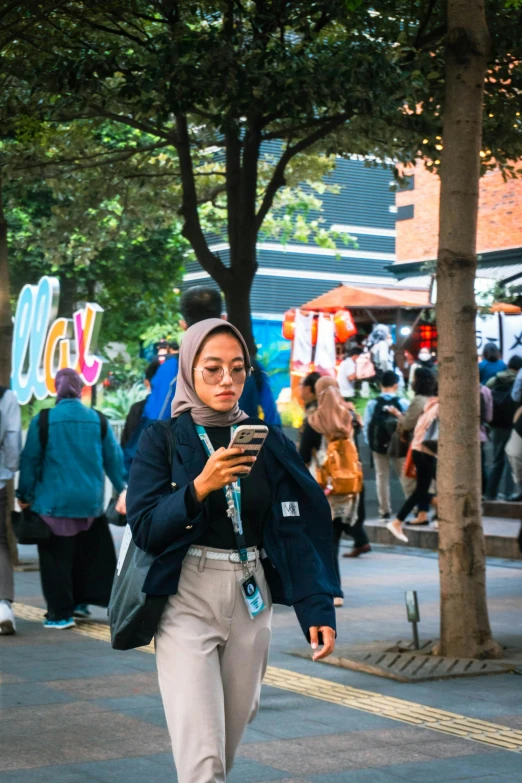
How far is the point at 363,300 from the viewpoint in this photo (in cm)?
2498

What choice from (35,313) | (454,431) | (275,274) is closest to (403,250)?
(275,274)

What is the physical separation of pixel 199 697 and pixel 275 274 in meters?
41.0

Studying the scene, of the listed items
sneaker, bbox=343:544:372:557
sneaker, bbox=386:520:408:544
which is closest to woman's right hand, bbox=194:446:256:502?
sneaker, bbox=343:544:372:557

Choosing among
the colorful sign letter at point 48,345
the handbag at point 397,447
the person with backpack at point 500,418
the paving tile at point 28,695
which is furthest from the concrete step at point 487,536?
the paving tile at point 28,695

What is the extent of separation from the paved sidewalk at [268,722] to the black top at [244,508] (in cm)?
180

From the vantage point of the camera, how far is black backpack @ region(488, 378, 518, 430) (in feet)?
53.0

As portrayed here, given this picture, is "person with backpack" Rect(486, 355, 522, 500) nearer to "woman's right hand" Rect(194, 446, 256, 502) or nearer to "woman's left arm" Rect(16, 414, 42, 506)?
"woman's left arm" Rect(16, 414, 42, 506)

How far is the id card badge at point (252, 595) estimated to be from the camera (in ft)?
12.8

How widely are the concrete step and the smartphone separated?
10.1 meters

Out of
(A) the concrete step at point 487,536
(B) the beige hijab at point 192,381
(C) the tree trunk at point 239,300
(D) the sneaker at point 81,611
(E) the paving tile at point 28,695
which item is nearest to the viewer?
(B) the beige hijab at point 192,381

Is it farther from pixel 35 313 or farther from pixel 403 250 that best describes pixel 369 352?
pixel 403 250

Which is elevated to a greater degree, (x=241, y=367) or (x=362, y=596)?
(x=241, y=367)

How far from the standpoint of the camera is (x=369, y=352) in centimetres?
2381

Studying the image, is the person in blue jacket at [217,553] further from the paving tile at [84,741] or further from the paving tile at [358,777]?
the paving tile at [84,741]
